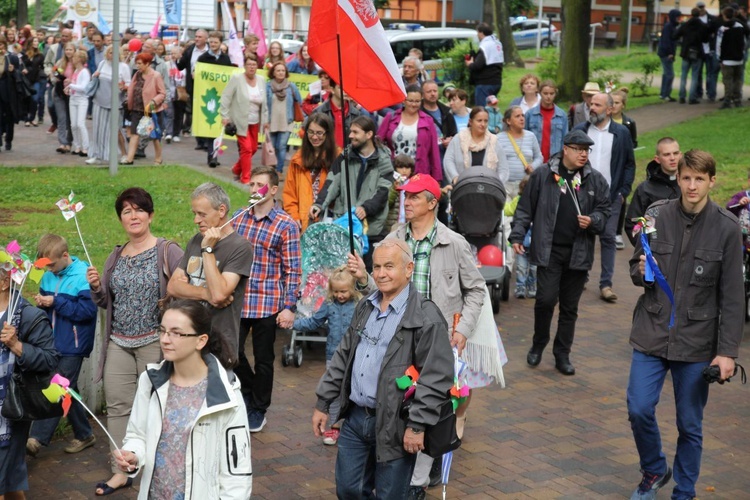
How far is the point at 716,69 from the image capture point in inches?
1019

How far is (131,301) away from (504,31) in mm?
34739

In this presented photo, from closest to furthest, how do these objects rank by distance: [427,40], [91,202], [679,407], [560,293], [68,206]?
[679,407] < [68,206] < [560,293] < [91,202] < [427,40]

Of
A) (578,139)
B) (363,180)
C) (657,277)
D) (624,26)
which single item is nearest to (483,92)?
(363,180)

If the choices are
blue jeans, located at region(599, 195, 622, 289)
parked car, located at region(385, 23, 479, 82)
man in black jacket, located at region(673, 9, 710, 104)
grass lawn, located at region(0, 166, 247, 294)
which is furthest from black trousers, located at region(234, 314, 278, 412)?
parked car, located at region(385, 23, 479, 82)

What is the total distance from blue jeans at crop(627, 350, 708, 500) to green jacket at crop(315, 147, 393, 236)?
4.04 m

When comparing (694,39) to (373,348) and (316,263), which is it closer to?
(316,263)

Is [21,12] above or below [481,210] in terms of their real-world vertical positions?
above

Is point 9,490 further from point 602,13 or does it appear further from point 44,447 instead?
point 602,13

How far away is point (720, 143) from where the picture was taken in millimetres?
20594

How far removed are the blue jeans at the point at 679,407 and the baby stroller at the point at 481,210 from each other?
171 inches

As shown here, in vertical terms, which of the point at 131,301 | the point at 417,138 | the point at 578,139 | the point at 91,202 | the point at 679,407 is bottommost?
the point at 679,407

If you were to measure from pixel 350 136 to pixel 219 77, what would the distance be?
927cm

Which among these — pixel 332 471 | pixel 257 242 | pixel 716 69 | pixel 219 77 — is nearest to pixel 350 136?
pixel 257 242

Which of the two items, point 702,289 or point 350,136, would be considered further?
point 350,136
